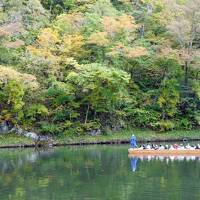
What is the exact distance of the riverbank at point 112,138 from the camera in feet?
140

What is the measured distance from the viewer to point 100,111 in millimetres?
47188

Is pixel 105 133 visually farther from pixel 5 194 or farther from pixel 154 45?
pixel 5 194

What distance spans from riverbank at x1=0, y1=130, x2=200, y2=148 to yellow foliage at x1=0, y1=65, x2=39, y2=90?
446 centimetres

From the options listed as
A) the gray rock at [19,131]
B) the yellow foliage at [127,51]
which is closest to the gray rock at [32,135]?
the gray rock at [19,131]

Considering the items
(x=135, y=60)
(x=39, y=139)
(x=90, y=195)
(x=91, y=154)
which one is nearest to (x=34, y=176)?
(x=90, y=195)

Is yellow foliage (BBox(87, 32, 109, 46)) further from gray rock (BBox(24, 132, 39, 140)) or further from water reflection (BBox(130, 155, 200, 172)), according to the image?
water reflection (BBox(130, 155, 200, 172))

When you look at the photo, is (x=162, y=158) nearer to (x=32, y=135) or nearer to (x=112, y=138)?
(x=112, y=138)

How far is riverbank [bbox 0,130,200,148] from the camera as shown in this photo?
42.8m

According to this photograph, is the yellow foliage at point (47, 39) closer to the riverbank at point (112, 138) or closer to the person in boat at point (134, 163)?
the riverbank at point (112, 138)

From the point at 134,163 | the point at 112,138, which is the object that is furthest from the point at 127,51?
the point at 134,163

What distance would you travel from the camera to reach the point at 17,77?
42906 millimetres

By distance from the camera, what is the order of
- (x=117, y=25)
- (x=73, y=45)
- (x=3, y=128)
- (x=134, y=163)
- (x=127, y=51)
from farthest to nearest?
(x=117, y=25), (x=73, y=45), (x=127, y=51), (x=3, y=128), (x=134, y=163)

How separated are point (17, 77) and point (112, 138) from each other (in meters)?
9.66

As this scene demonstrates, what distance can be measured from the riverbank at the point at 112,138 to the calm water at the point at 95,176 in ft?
13.7
